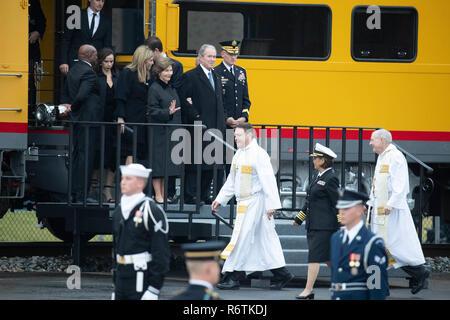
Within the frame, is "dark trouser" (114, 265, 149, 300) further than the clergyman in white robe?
No

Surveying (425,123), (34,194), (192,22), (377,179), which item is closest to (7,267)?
(34,194)

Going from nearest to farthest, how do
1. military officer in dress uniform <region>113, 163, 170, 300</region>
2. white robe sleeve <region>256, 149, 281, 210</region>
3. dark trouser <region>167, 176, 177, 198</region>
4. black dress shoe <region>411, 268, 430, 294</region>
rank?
military officer in dress uniform <region>113, 163, 170, 300</region>, white robe sleeve <region>256, 149, 281, 210</region>, black dress shoe <region>411, 268, 430, 294</region>, dark trouser <region>167, 176, 177, 198</region>

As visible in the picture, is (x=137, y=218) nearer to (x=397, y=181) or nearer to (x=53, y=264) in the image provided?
(x=397, y=181)

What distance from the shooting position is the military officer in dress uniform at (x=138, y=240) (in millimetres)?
7051

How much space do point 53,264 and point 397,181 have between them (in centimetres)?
480

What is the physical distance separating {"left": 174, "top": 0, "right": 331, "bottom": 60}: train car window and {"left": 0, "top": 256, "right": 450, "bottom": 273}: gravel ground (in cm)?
295

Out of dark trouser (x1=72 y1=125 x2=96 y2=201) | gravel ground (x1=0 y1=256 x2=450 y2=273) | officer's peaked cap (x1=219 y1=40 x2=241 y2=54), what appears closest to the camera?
dark trouser (x1=72 y1=125 x2=96 y2=201)

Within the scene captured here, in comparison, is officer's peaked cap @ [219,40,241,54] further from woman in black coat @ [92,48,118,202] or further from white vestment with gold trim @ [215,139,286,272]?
white vestment with gold trim @ [215,139,286,272]

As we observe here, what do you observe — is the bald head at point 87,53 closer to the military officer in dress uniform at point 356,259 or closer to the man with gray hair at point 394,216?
the man with gray hair at point 394,216

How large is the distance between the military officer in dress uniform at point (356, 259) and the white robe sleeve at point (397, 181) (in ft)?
13.0

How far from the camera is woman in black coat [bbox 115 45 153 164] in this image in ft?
38.1

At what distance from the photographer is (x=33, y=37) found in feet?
42.5

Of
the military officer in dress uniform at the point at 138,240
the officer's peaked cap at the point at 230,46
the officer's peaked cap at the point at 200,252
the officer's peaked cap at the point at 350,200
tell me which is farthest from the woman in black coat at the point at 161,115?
the officer's peaked cap at the point at 200,252

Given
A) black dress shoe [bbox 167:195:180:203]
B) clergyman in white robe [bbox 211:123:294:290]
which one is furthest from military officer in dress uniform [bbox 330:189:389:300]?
black dress shoe [bbox 167:195:180:203]
